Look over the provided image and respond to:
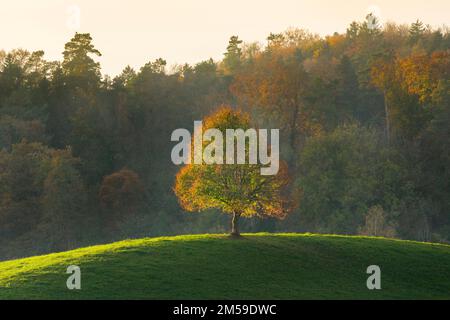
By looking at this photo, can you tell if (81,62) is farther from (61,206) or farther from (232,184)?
(232,184)

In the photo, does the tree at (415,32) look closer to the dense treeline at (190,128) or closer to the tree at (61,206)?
the dense treeline at (190,128)

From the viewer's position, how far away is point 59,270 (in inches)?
1575

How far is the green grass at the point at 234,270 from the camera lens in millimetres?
36906

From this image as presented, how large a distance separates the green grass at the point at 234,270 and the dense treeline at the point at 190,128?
33091 millimetres

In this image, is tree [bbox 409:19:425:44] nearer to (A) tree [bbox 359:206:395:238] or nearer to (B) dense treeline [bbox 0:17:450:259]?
(B) dense treeline [bbox 0:17:450:259]

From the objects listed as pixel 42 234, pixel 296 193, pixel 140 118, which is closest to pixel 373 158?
pixel 296 193

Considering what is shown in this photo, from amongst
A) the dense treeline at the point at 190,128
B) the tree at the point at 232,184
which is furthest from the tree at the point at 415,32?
the tree at the point at 232,184

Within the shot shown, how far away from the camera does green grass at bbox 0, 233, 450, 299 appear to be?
36906 millimetres

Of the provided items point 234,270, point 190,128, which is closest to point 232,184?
point 234,270

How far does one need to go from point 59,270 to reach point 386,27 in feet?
294

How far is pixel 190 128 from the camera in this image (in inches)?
3767

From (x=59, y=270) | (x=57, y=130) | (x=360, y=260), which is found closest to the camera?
(x=59, y=270)

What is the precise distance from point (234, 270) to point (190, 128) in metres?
56.4

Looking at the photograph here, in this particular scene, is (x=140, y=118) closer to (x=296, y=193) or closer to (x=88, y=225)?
(x=88, y=225)
